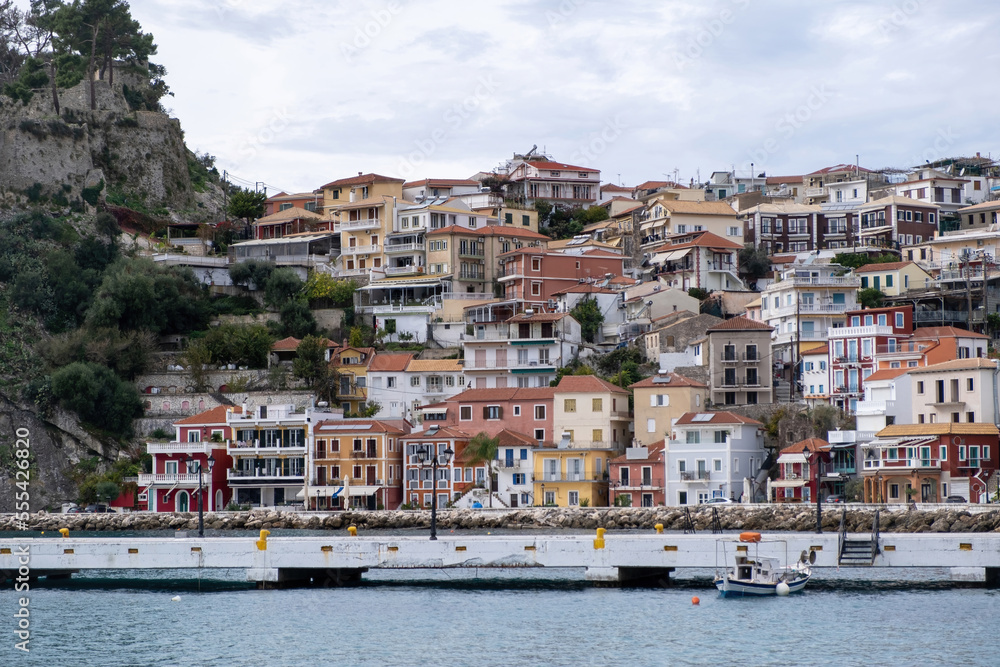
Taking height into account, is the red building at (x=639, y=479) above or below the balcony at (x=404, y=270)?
below

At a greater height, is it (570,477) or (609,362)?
(609,362)

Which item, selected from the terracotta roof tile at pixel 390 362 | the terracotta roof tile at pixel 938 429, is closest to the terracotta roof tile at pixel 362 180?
the terracotta roof tile at pixel 390 362

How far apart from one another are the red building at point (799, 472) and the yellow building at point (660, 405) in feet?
18.7

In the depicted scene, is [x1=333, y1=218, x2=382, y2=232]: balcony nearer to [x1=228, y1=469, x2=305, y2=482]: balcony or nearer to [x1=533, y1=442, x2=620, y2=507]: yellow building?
[x1=228, y1=469, x2=305, y2=482]: balcony

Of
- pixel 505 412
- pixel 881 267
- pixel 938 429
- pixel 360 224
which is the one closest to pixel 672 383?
pixel 505 412

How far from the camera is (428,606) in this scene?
121ft

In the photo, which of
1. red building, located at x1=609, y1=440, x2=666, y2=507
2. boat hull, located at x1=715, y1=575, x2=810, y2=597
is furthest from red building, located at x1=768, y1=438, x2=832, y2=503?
boat hull, located at x1=715, y1=575, x2=810, y2=597

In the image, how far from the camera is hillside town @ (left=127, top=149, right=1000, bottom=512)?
213 feet

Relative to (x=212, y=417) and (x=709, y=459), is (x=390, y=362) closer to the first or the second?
(x=212, y=417)

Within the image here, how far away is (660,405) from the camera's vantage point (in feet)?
225

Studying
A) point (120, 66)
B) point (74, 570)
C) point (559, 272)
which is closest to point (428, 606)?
point (74, 570)

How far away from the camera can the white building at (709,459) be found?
2559 inches

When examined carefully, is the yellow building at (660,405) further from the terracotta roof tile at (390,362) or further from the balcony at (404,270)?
the balcony at (404,270)

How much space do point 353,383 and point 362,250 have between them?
16.4 metres
